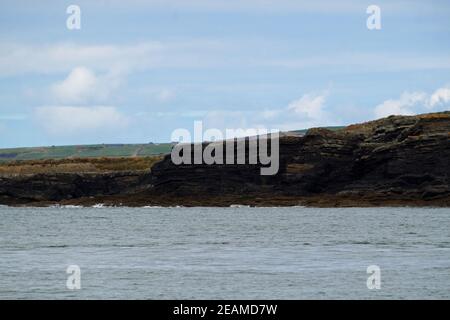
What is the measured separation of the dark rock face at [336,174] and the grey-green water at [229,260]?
3826cm

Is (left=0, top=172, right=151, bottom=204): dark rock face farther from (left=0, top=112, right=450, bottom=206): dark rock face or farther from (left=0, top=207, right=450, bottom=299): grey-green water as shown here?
(left=0, top=207, right=450, bottom=299): grey-green water

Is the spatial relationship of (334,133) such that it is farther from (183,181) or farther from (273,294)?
(273,294)

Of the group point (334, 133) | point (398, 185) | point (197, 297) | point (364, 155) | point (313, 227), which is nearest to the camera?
point (197, 297)

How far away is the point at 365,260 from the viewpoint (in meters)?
50.6

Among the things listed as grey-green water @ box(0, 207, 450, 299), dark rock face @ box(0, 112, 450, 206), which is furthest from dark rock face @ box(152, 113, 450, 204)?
grey-green water @ box(0, 207, 450, 299)

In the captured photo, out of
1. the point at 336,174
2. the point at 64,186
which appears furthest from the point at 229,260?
the point at 64,186

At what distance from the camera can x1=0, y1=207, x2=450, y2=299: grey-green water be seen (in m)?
39.4

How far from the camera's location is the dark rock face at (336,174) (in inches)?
4860

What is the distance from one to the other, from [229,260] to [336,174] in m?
85.4

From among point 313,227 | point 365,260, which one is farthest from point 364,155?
point 365,260

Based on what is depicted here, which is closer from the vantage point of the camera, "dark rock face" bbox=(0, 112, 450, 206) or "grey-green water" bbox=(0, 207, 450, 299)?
"grey-green water" bbox=(0, 207, 450, 299)

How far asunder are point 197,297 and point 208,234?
35.9 meters

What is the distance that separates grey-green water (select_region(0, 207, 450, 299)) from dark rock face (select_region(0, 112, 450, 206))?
126 ft

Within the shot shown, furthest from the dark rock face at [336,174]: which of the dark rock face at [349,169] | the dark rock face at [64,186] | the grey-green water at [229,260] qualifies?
the grey-green water at [229,260]
